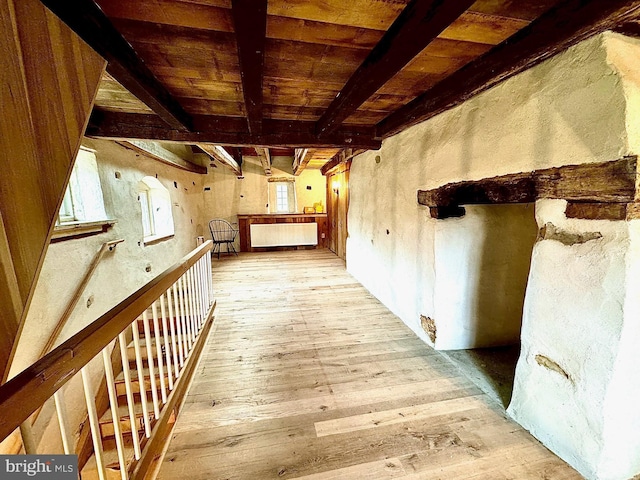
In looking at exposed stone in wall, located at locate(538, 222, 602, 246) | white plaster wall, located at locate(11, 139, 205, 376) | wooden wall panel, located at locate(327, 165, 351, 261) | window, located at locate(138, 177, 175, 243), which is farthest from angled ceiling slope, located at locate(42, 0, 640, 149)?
wooden wall panel, located at locate(327, 165, 351, 261)

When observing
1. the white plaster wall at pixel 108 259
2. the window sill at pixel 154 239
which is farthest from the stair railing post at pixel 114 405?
the window sill at pixel 154 239

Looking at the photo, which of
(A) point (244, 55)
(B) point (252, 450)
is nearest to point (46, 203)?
(A) point (244, 55)

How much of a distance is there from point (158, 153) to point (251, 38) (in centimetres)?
388

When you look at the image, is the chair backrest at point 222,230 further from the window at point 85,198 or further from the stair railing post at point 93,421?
the stair railing post at point 93,421

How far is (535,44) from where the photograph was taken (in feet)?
3.77

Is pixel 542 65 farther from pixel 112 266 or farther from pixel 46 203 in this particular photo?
pixel 112 266

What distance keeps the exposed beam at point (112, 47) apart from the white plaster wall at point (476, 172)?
6.39ft

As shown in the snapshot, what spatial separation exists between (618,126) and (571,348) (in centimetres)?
97

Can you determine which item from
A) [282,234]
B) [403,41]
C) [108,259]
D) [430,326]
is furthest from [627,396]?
[282,234]

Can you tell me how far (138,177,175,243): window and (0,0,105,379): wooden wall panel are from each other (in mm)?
3505

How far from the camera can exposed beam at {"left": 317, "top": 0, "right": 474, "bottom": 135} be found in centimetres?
92

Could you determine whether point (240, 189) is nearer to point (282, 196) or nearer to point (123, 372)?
point (282, 196)

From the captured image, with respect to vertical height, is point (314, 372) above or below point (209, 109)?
below

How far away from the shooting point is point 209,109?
83.9 inches
